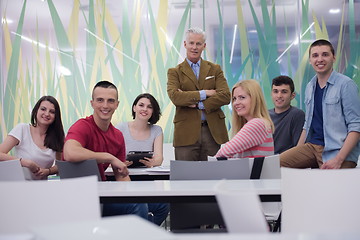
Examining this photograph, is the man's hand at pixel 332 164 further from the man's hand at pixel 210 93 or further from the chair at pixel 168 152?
the chair at pixel 168 152

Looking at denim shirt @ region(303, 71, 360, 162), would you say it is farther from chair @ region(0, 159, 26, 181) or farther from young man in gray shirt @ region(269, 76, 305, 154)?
chair @ region(0, 159, 26, 181)

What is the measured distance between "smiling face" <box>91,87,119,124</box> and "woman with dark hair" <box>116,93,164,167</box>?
0.99 metres

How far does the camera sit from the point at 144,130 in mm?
4590

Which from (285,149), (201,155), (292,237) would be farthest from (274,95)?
(292,237)

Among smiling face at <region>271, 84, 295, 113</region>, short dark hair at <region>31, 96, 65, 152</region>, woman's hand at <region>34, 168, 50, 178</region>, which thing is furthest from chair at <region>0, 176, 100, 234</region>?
smiling face at <region>271, 84, 295, 113</region>

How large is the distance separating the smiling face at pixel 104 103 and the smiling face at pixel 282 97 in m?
2.01

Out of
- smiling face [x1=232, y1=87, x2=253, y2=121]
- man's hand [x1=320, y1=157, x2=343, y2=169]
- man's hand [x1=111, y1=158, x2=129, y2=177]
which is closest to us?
man's hand [x1=111, y1=158, x2=129, y2=177]

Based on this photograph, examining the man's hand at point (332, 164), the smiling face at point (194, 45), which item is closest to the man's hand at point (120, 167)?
the man's hand at point (332, 164)

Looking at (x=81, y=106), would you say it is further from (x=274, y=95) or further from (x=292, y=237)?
(x=292, y=237)

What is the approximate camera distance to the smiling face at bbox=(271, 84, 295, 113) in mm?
4855

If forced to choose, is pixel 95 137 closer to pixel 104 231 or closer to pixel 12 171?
pixel 12 171

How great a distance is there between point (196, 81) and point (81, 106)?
259 cm

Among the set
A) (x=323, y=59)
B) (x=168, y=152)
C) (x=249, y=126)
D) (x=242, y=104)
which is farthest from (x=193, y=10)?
(x=249, y=126)

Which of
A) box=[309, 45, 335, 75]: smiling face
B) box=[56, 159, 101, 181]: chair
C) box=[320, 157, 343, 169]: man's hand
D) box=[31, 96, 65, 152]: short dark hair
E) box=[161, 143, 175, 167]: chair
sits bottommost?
box=[161, 143, 175, 167]: chair
